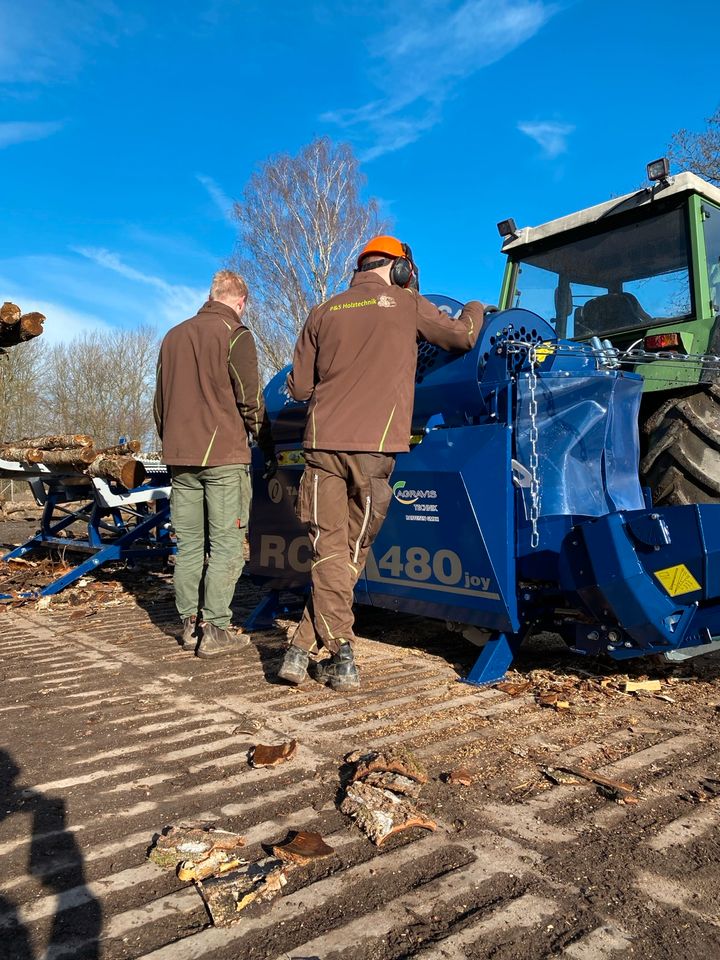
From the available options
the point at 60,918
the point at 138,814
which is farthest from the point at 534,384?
the point at 60,918

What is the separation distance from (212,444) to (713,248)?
325 cm

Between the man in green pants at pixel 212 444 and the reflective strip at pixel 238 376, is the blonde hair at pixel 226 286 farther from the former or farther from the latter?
the reflective strip at pixel 238 376

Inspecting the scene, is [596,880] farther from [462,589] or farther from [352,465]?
[352,465]

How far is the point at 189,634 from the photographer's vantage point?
428 centimetres

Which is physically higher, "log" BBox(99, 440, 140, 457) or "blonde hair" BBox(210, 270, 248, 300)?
"blonde hair" BBox(210, 270, 248, 300)

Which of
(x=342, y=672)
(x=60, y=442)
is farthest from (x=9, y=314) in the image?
(x=342, y=672)

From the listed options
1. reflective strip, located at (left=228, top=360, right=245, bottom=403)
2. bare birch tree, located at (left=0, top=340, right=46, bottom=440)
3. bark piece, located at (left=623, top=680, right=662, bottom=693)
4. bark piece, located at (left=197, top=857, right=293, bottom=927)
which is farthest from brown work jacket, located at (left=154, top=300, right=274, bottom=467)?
bare birch tree, located at (left=0, top=340, right=46, bottom=440)

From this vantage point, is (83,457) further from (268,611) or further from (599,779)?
(599,779)

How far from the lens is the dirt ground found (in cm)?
160

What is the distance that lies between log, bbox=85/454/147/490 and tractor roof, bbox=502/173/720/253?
3.59m

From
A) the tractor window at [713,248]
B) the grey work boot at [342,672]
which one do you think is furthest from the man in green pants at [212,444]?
the tractor window at [713,248]

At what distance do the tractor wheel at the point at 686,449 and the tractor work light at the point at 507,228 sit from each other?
2.24 meters

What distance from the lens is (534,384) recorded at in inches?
131

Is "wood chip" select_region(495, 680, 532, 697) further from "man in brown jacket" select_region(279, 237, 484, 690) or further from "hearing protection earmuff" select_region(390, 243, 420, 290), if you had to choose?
"hearing protection earmuff" select_region(390, 243, 420, 290)
